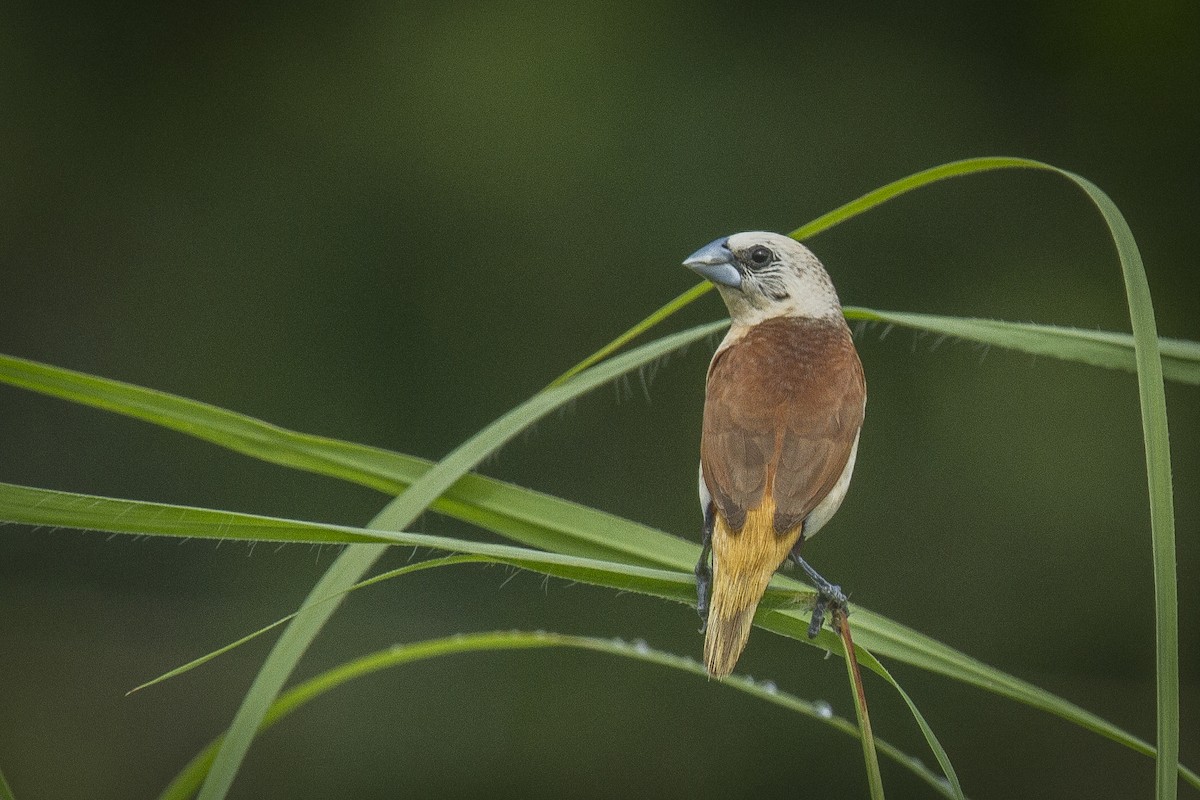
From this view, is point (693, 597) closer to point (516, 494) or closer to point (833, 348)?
point (516, 494)

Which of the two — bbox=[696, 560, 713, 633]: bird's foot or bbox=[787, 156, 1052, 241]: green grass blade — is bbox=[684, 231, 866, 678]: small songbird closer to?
bbox=[696, 560, 713, 633]: bird's foot

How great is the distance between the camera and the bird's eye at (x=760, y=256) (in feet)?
5.06

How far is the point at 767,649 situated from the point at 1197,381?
2.74 meters

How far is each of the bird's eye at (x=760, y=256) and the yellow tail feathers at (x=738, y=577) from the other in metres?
0.49

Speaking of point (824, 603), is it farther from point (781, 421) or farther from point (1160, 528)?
point (1160, 528)

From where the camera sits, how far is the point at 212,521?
81 cm

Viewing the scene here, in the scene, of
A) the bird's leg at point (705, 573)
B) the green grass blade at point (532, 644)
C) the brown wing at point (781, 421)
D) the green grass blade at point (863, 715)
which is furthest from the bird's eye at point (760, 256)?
the green grass blade at point (863, 715)

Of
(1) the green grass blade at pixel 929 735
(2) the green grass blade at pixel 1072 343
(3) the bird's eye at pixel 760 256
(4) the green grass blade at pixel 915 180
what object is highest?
(4) the green grass blade at pixel 915 180

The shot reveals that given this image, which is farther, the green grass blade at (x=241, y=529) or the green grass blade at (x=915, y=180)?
the green grass blade at (x=915, y=180)

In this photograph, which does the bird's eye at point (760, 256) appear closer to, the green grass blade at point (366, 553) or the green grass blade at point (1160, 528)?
the green grass blade at point (366, 553)

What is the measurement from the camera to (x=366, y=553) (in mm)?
1125

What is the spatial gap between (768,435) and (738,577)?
0.68 ft

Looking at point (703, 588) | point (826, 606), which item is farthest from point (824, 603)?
point (703, 588)

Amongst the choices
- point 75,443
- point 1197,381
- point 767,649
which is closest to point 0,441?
point 75,443
